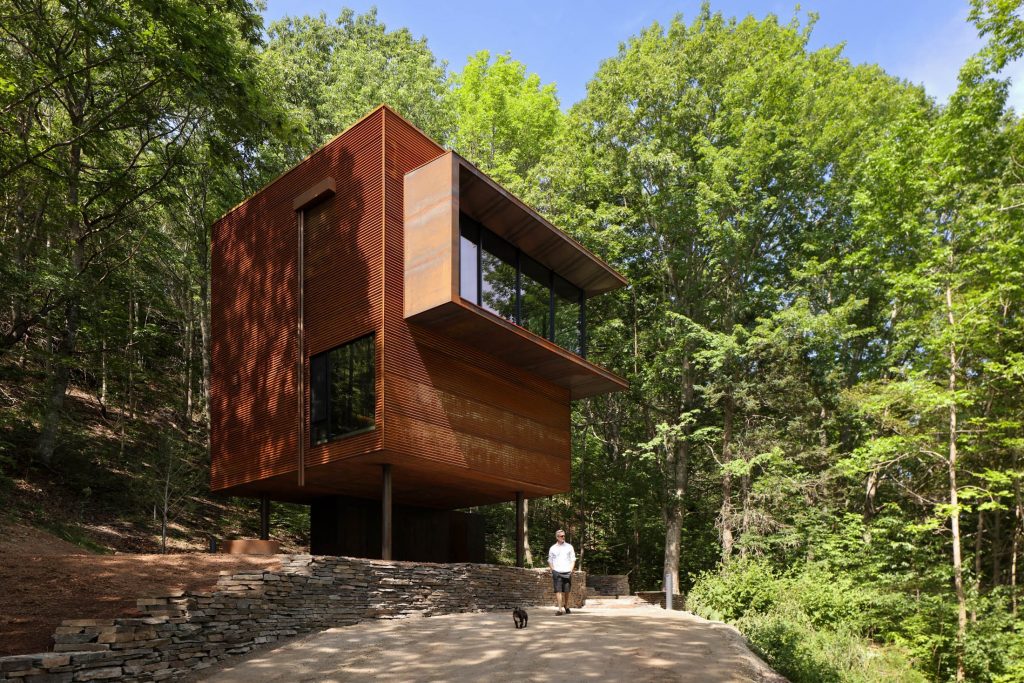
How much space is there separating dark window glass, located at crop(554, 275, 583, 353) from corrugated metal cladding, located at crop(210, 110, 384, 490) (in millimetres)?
5983

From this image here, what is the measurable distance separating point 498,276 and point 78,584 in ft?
33.0

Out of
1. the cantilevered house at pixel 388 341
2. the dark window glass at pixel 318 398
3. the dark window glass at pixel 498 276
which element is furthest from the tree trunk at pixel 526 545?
the dark window glass at pixel 318 398

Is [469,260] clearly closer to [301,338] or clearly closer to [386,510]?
[301,338]

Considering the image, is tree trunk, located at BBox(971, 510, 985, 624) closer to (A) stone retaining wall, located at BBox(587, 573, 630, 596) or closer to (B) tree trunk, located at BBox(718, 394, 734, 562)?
(B) tree trunk, located at BBox(718, 394, 734, 562)

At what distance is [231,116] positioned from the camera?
16625 mm

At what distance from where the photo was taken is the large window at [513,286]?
1511cm

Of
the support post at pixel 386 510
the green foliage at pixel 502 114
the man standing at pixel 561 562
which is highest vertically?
the green foliage at pixel 502 114

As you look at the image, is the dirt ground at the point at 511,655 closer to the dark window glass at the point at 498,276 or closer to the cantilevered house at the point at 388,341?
the cantilevered house at the point at 388,341

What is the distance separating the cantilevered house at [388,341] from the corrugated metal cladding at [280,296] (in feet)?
0.16

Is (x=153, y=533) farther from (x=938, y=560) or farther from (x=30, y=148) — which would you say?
(x=938, y=560)

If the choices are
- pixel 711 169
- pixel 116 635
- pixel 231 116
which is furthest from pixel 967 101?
pixel 116 635

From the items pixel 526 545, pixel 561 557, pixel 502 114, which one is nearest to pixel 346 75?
pixel 502 114

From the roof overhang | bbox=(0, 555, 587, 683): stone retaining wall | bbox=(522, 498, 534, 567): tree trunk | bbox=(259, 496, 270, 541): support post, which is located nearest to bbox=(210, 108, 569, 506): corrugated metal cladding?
the roof overhang

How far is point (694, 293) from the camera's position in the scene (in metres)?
25.8
